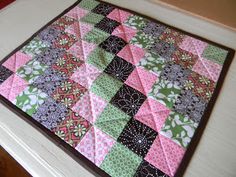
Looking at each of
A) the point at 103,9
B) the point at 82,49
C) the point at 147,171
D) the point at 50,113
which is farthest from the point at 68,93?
the point at 103,9

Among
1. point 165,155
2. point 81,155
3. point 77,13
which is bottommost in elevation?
point 81,155

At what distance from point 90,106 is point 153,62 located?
24 centimetres

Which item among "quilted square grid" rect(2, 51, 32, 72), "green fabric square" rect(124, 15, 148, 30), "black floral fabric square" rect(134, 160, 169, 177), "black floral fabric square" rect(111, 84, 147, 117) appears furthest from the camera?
"green fabric square" rect(124, 15, 148, 30)

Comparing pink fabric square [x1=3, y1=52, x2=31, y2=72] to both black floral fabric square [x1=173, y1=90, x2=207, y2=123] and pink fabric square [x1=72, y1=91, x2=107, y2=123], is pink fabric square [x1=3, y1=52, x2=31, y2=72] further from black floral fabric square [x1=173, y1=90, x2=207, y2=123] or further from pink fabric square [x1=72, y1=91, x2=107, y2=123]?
black floral fabric square [x1=173, y1=90, x2=207, y2=123]

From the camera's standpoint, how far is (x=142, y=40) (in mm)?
837

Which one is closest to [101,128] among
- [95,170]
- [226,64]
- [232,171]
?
[95,170]

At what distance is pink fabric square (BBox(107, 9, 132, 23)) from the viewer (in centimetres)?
91

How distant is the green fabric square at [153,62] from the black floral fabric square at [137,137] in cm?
18

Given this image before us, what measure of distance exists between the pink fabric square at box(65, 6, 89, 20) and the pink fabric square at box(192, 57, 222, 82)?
0.45m

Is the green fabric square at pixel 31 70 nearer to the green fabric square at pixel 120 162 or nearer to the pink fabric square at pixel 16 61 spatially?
the pink fabric square at pixel 16 61

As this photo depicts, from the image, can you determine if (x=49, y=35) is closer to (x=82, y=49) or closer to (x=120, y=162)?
(x=82, y=49)

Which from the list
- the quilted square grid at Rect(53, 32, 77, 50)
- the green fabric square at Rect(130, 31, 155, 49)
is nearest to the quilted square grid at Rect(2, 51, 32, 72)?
the quilted square grid at Rect(53, 32, 77, 50)

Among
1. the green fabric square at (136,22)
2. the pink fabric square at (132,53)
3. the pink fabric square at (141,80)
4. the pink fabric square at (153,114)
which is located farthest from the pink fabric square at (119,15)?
the pink fabric square at (153,114)

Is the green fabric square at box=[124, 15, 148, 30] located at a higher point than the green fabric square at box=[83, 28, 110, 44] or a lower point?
higher
